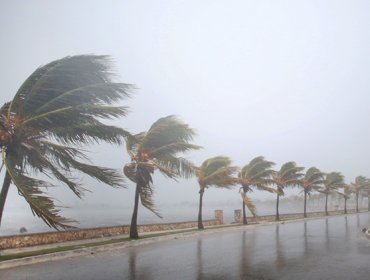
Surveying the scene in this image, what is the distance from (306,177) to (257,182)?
17634 millimetres

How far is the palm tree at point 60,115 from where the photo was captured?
40.8ft

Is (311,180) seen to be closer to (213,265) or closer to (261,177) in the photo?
(261,177)

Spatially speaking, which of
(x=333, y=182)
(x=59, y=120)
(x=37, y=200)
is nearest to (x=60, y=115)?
(x=59, y=120)

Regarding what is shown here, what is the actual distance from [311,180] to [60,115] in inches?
1794

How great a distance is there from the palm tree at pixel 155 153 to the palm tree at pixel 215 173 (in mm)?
7306

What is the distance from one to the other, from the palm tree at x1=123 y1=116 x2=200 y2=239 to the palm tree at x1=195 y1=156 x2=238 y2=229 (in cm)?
731

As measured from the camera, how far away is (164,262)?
1276 cm

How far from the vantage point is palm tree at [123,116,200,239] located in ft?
69.6

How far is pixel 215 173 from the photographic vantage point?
29.2 metres

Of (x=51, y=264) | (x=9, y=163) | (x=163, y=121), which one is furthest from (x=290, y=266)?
(x=163, y=121)

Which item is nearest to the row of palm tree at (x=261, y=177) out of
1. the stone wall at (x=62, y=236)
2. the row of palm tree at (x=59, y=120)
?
the stone wall at (x=62, y=236)

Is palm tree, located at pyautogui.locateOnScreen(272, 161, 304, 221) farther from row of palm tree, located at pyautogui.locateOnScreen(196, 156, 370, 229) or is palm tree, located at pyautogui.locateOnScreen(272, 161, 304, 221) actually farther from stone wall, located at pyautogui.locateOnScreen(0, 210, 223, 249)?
stone wall, located at pyautogui.locateOnScreen(0, 210, 223, 249)

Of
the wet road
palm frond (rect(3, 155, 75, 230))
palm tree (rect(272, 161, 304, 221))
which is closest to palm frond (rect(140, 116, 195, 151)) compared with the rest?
the wet road

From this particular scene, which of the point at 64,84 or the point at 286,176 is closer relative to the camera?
the point at 64,84
